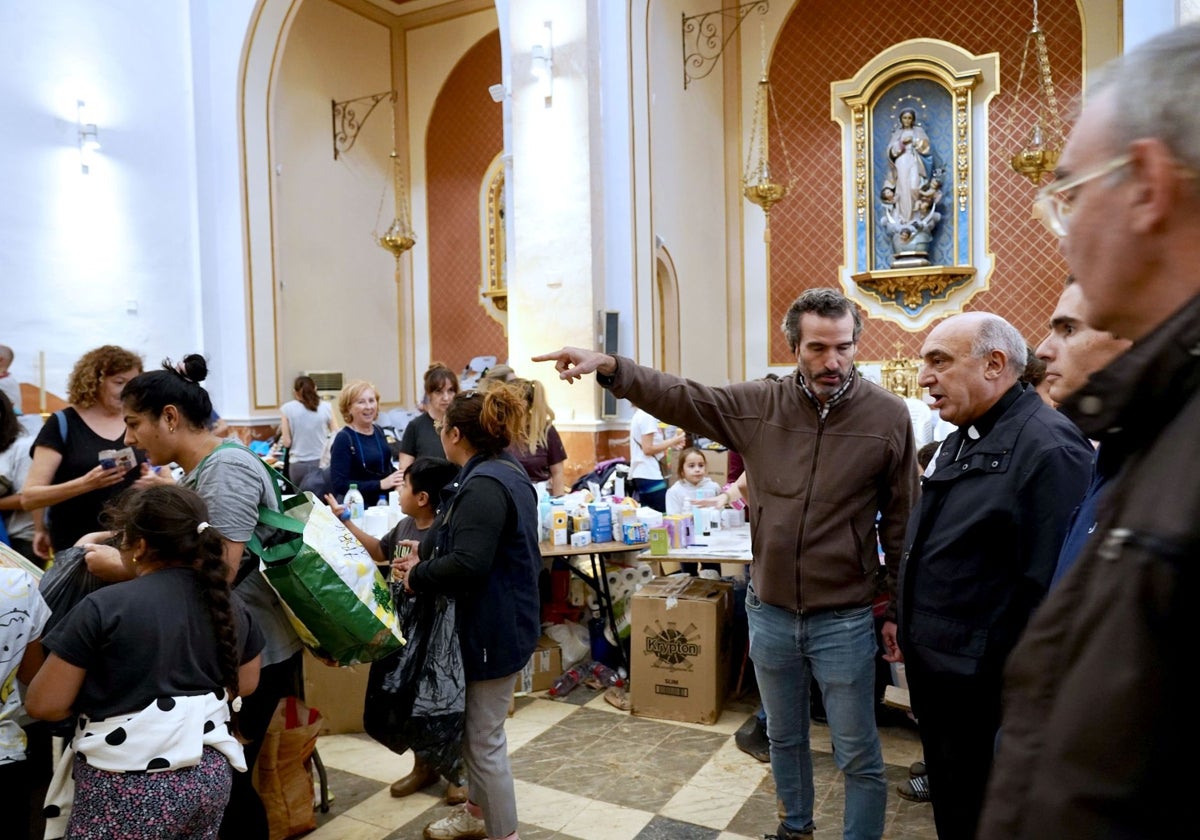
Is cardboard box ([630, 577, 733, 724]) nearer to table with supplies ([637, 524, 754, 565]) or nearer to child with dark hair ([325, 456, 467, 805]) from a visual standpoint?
table with supplies ([637, 524, 754, 565])

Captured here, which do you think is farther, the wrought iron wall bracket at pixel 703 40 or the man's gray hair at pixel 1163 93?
the wrought iron wall bracket at pixel 703 40

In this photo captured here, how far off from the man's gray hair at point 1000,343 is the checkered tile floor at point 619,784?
1.77 m

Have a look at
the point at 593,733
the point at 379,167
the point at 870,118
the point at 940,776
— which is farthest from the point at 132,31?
the point at 940,776

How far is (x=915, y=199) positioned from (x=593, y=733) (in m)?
7.75

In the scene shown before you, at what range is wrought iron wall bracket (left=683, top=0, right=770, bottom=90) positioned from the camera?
9305mm

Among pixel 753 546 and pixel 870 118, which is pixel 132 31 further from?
pixel 753 546

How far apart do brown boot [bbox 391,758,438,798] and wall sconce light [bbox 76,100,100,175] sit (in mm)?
7493

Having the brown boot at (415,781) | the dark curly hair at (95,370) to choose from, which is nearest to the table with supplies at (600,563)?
the brown boot at (415,781)

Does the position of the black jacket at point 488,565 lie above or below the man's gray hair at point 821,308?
below

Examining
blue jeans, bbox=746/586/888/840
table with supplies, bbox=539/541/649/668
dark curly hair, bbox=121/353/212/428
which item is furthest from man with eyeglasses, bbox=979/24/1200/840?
table with supplies, bbox=539/541/649/668

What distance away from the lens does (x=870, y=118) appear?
9.84m

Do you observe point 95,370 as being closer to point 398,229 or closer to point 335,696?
point 335,696

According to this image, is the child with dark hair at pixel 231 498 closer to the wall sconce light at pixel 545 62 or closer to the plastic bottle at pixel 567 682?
the plastic bottle at pixel 567 682

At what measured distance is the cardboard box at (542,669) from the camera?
449 cm
